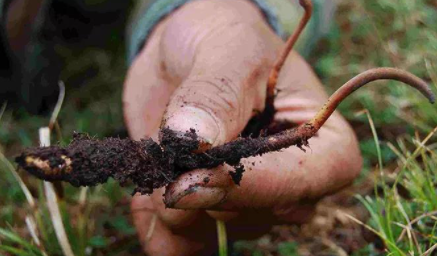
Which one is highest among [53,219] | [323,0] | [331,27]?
[323,0]

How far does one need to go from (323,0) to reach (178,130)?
4.77ft

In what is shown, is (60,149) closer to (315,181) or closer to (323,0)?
(315,181)

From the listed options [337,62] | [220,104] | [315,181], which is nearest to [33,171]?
[220,104]

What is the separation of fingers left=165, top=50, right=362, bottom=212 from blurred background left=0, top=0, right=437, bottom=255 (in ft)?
0.31

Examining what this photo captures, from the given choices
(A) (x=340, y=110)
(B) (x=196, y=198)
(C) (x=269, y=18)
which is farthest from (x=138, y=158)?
(A) (x=340, y=110)

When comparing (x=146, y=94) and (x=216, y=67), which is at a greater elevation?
(x=216, y=67)

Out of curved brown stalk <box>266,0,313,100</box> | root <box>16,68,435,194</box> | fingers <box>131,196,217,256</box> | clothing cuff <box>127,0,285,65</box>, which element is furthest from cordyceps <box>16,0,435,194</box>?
clothing cuff <box>127,0,285,65</box>

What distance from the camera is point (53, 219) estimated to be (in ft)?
4.72

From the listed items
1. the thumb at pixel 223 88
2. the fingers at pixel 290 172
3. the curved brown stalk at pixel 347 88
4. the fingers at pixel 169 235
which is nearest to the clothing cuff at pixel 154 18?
the fingers at pixel 290 172

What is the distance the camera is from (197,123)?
102cm

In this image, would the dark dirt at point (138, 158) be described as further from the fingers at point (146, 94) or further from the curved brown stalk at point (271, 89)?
the fingers at point (146, 94)

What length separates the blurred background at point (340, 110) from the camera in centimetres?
146

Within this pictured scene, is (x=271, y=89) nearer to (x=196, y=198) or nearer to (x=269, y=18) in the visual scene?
(x=196, y=198)

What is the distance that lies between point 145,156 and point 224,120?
23cm
